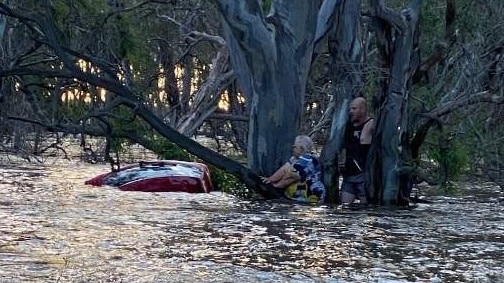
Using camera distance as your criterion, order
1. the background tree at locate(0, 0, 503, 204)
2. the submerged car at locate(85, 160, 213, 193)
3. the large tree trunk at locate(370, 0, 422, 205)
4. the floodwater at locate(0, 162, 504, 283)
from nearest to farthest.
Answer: the floodwater at locate(0, 162, 504, 283), the large tree trunk at locate(370, 0, 422, 205), the background tree at locate(0, 0, 503, 204), the submerged car at locate(85, 160, 213, 193)

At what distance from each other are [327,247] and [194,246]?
128 cm

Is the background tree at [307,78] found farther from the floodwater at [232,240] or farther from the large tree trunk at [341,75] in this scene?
the floodwater at [232,240]

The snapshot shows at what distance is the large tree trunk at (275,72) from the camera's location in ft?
57.5

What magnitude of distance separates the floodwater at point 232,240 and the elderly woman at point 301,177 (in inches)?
27.5

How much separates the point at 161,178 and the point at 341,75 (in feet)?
10.8

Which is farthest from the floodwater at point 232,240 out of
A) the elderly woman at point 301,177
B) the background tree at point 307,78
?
the background tree at point 307,78

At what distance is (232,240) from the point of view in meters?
10.9

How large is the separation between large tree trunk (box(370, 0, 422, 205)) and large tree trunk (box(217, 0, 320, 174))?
2.42 metres

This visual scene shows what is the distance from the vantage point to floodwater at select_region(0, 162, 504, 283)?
8.67 meters

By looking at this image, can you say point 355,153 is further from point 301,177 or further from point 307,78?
point 307,78

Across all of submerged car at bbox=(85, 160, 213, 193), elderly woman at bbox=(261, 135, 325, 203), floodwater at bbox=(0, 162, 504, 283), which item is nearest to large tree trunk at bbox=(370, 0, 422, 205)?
floodwater at bbox=(0, 162, 504, 283)

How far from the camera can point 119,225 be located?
39.5 ft

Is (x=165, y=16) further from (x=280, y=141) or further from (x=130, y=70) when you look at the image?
(x=280, y=141)

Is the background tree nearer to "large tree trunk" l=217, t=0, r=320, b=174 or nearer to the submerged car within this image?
"large tree trunk" l=217, t=0, r=320, b=174
